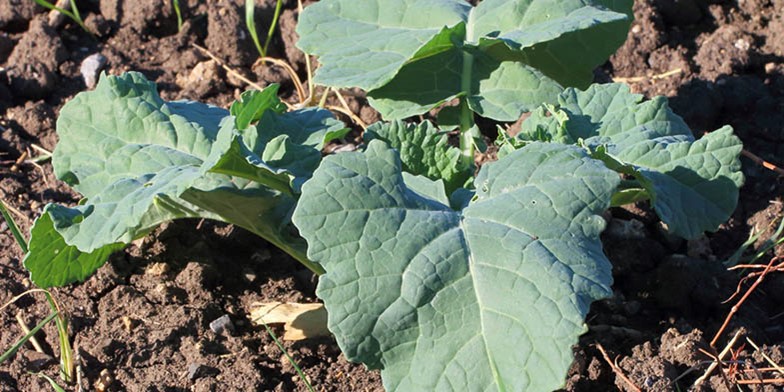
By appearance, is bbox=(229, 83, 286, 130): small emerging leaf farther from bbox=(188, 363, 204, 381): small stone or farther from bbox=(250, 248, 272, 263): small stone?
bbox=(188, 363, 204, 381): small stone

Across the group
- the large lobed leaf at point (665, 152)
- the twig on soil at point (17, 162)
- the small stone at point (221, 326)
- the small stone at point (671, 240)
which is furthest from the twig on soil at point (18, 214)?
the small stone at point (671, 240)

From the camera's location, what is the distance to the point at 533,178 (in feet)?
8.62

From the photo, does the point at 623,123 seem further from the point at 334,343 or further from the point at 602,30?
the point at 334,343

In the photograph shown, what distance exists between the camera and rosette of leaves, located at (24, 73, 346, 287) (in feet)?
9.20

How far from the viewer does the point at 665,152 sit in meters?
2.97

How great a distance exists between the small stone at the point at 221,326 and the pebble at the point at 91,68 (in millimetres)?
1508

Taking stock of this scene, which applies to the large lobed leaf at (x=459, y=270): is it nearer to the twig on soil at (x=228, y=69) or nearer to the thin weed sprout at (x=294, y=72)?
the thin weed sprout at (x=294, y=72)

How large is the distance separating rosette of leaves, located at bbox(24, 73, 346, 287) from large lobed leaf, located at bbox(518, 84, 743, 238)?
714 millimetres

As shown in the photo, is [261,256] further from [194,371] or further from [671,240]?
[671,240]

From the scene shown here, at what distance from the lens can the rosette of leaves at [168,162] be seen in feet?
9.20

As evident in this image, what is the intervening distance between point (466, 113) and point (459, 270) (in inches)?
44.5

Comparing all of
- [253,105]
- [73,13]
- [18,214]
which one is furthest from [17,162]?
[253,105]

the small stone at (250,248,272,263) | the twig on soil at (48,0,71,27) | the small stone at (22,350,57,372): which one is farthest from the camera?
the twig on soil at (48,0,71,27)

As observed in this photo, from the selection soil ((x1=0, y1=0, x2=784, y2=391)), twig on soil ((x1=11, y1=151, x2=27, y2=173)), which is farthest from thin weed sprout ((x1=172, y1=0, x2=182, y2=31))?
twig on soil ((x1=11, y1=151, x2=27, y2=173))
